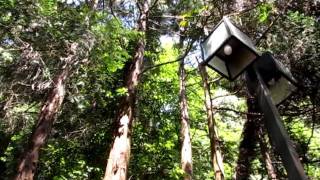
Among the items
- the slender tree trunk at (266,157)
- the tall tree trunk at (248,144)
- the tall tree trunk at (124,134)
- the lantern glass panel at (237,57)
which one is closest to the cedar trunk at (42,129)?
the tall tree trunk at (124,134)

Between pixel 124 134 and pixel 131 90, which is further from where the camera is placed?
pixel 131 90

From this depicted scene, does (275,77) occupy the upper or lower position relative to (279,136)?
upper

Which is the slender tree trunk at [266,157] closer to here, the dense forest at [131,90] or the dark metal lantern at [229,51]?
the dense forest at [131,90]

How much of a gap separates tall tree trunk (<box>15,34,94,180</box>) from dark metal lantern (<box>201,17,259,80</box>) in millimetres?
5524

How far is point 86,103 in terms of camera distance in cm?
1177

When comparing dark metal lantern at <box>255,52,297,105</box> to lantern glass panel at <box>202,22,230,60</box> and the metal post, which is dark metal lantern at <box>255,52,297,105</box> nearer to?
the metal post

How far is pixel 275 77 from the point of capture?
8.89 ft

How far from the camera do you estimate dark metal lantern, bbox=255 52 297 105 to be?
2693 millimetres

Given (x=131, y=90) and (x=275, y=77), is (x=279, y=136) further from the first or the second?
(x=131, y=90)

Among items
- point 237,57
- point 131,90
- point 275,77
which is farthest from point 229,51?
point 131,90

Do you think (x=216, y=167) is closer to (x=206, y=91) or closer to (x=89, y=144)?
(x=206, y=91)

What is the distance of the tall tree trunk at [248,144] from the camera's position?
30.6ft

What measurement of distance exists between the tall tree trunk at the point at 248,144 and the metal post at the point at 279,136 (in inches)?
279

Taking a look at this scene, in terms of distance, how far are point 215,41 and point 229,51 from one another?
16 centimetres
